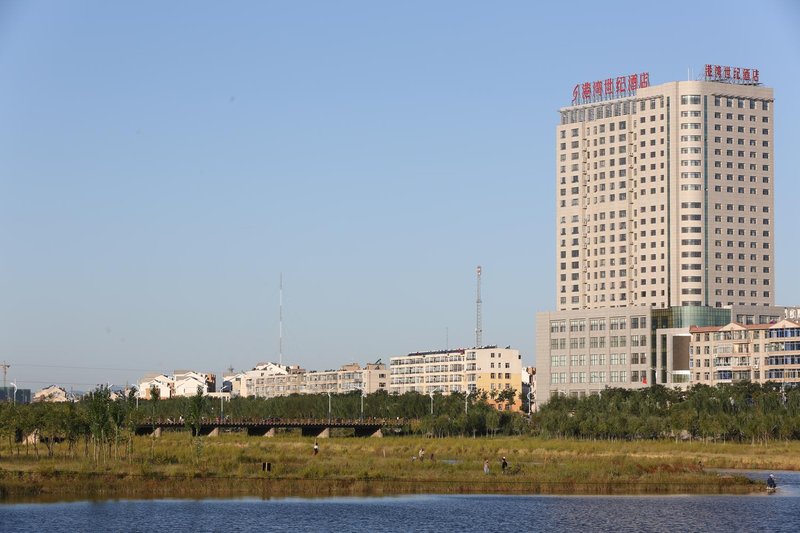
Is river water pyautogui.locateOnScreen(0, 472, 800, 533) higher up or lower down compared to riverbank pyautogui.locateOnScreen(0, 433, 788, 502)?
lower down

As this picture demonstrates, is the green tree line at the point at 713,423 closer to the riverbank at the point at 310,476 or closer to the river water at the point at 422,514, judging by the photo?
the riverbank at the point at 310,476

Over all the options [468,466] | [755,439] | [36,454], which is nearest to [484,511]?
[468,466]

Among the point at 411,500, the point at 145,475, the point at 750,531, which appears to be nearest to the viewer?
the point at 750,531

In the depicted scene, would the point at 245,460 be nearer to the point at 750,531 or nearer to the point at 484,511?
the point at 484,511

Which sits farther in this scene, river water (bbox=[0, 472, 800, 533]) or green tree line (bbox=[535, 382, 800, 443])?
green tree line (bbox=[535, 382, 800, 443])

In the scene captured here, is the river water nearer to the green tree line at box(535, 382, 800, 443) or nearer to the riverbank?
the riverbank

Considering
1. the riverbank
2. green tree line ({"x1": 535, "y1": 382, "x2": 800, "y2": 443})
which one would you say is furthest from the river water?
green tree line ({"x1": 535, "y1": 382, "x2": 800, "y2": 443})

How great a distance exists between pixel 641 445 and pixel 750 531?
8780 centimetres

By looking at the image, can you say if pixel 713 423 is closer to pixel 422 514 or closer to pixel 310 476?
pixel 310 476

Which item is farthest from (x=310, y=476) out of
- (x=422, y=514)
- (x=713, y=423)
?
(x=713, y=423)

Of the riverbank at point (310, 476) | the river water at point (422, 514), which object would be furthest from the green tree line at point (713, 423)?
the river water at point (422, 514)

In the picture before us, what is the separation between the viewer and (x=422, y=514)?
3661 inches

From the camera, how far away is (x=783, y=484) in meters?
123

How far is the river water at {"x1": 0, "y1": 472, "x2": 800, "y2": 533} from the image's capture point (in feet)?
281
